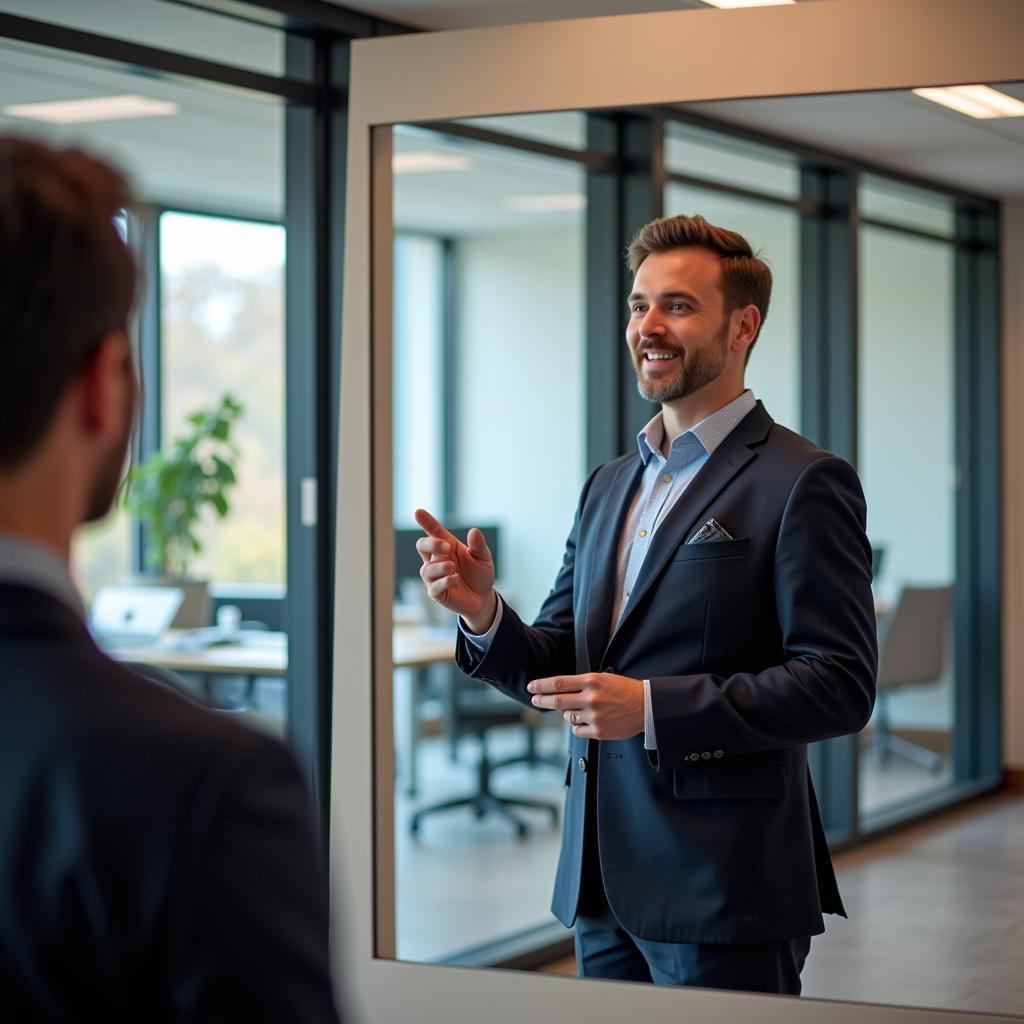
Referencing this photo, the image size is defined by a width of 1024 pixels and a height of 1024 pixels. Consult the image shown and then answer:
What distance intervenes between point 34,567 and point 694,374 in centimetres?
166

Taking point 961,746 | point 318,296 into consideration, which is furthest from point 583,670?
point 961,746

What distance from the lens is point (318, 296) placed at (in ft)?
13.1

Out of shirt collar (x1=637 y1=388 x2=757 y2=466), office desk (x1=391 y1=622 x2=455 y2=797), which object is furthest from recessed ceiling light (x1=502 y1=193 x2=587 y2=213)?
shirt collar (x1=637 y1=388 x2=757 y2=466)

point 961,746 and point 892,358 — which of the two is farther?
point 892,358

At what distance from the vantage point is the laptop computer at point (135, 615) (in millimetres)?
5660

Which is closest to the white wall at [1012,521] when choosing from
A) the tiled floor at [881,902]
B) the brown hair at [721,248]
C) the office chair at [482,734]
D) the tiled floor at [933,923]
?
the tiled floor at [881,902]

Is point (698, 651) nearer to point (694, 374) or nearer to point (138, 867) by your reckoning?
point (694, 374)

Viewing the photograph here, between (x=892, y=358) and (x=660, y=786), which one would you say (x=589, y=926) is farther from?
(x=892, y=358)

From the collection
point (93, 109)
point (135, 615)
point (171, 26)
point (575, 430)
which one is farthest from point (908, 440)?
point (171, 26)

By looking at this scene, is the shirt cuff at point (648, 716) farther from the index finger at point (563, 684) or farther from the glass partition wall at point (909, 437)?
the glass partition wall at point (909, 437)

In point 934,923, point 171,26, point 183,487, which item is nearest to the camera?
point 171,26

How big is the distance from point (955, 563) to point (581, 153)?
143 inches

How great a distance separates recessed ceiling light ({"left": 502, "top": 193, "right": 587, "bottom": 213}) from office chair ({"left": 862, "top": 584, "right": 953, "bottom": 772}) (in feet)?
8.65

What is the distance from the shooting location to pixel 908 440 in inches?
320
